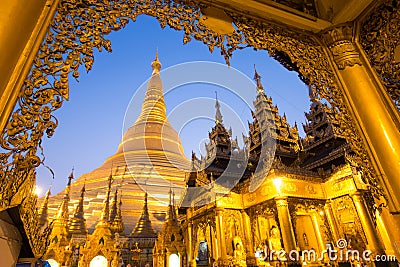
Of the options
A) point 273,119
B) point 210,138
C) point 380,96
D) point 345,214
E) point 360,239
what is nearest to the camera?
point 380,96

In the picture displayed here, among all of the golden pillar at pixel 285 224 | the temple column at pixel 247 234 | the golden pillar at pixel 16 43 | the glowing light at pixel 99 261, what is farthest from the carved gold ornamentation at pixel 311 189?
the glowing light at pixel 99 261

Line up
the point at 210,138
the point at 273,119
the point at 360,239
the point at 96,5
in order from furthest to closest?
the point at 210,138, the point at 273,119, the point at 360,239, the point at 96,5

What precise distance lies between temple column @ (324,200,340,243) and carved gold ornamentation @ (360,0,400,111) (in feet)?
21.8

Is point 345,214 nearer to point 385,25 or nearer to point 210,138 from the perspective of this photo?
point 385,25

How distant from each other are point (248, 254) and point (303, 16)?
861 centimetres

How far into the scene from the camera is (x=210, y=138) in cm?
1945

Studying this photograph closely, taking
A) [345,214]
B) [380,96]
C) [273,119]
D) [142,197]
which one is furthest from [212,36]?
[142,197]

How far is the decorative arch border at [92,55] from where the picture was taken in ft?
5.75

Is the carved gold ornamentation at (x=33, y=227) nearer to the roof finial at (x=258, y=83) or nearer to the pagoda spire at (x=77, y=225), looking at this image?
the pagoda spire at (x=77, y=225)

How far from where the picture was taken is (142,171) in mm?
22484

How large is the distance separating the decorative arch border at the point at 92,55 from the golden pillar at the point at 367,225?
18.6ft

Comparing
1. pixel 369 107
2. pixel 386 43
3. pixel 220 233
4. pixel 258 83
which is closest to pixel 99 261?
pixel 220 233

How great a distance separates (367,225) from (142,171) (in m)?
18.7

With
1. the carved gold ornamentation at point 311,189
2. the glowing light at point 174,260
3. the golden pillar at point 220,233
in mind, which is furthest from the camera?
the glowing light at point 174,260
